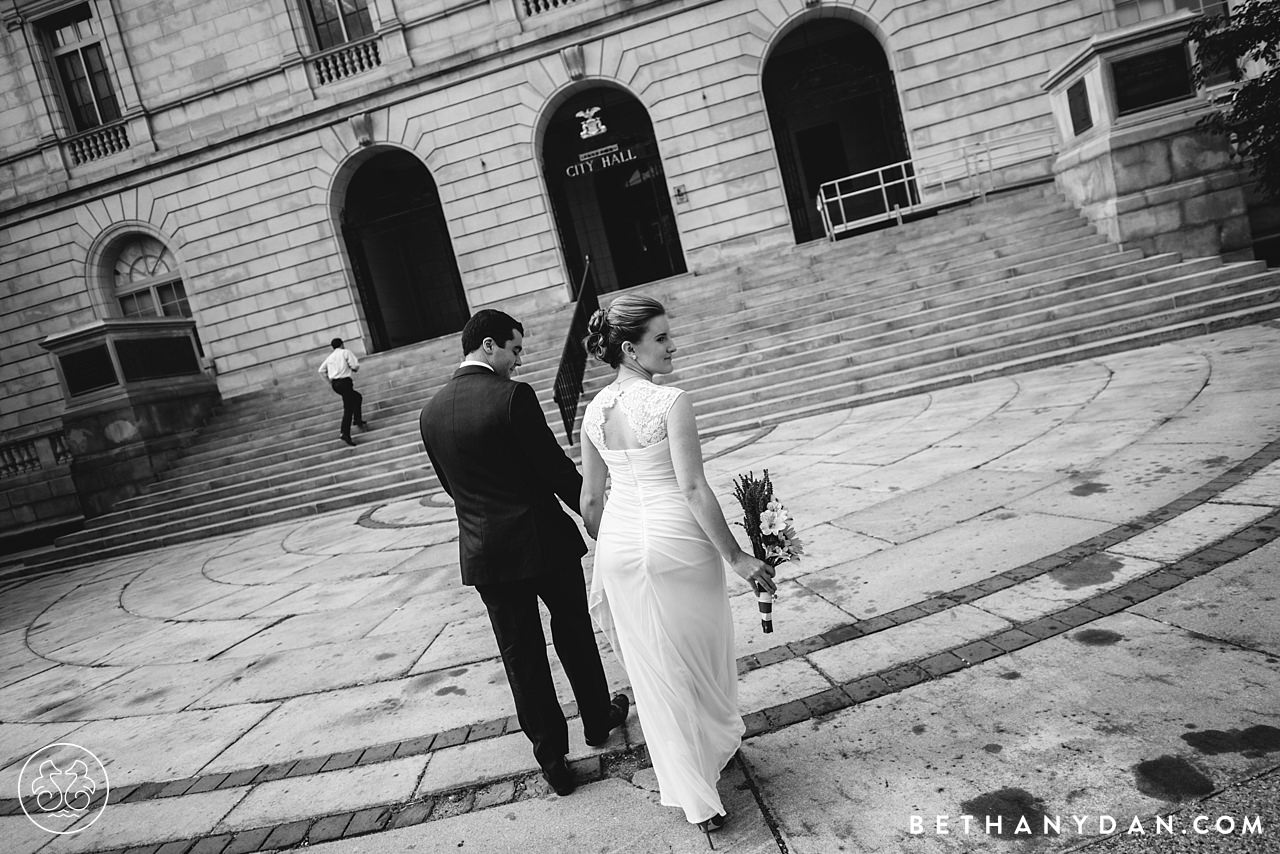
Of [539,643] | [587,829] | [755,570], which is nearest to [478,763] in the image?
[539,643]

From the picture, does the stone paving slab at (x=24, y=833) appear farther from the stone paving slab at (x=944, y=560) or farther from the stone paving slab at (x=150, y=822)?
the stone paving slab at (x=944, y=560)

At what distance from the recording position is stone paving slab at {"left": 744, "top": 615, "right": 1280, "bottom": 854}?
83.0 inches

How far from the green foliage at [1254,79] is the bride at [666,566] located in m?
8.30

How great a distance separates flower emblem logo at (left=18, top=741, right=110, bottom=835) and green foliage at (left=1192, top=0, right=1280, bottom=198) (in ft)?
35.7

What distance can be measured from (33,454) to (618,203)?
15.0m

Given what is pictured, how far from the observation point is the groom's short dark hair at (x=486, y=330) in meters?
2.81

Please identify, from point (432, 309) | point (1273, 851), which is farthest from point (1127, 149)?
point (432, 309)

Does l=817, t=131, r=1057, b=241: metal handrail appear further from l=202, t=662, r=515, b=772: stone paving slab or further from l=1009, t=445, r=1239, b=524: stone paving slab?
l=202, t=662, r=515, b=772: stone paving slab

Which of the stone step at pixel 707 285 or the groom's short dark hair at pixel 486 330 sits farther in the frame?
the stone step at pixel 707 285

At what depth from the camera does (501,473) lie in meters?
2.75

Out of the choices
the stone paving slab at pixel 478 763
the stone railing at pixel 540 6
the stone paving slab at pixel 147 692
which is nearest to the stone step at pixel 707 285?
the stone railing at pixel 540 6

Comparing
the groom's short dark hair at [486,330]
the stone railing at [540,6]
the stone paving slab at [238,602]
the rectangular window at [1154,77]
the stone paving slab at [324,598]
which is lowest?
the stone paving slab at [324,598]

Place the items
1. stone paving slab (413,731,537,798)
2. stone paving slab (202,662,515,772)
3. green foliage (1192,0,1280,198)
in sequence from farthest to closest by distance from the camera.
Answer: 1. green foliage (1192,0,1280,198)
2. stone paving slab (202,662,515,772)
3. stone paving slab (413,731,537,798)

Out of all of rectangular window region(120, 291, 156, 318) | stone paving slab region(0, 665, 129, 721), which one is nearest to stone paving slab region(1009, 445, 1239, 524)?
stone paving slab region(0, 665, 129, 721)
